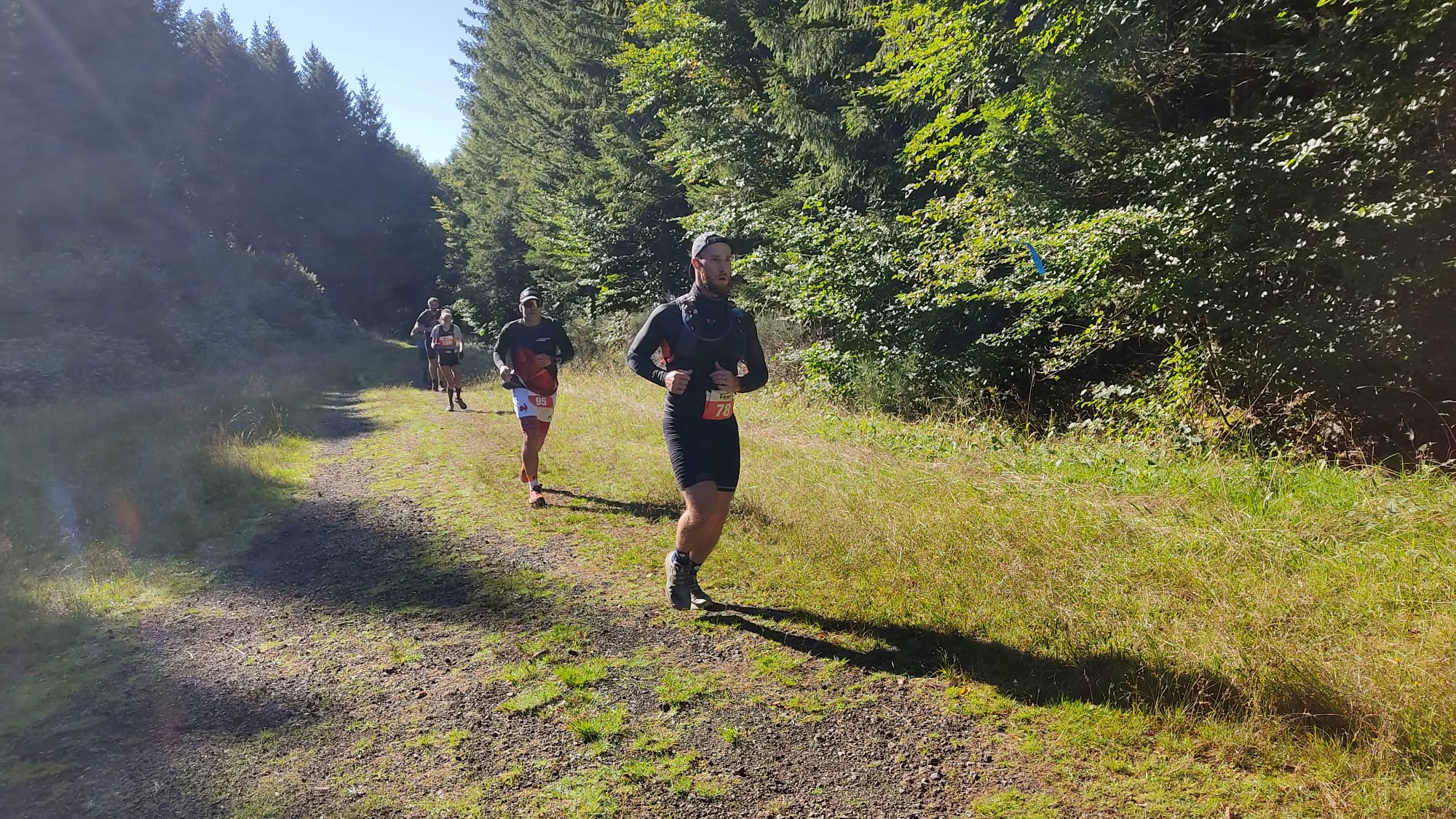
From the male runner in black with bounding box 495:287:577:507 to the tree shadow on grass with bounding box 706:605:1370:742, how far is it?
12.0 feet

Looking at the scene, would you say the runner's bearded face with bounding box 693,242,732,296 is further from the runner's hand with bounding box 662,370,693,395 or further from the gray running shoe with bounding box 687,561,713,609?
the gray running shoe with bounding box 687,561,713,609

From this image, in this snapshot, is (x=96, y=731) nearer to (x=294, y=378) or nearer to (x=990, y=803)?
(x=990, y=803)

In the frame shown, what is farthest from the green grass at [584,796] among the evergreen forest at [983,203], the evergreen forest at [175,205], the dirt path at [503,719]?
the evergreen forest at [175,205]

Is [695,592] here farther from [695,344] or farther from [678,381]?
[695,344]

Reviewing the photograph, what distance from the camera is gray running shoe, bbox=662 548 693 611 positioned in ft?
14.0

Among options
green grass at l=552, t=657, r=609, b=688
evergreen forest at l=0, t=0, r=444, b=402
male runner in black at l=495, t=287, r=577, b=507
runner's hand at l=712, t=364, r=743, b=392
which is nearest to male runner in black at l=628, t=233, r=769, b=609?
runner's hand at l=712, t=364, r=743, b=392

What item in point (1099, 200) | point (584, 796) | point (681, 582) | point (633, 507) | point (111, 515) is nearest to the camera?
point (584, 796)

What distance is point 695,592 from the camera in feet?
14.4

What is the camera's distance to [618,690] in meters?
3.39

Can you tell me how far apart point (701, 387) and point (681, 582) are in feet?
3.93

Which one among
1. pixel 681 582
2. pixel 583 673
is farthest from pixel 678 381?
pixel 583 673

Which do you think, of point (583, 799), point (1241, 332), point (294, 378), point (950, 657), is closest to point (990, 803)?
point (950, 657)

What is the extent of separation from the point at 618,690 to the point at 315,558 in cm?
369

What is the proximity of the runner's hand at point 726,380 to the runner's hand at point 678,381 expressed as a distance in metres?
0.16
